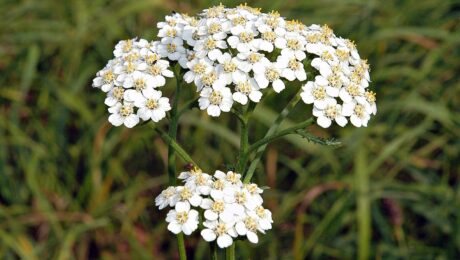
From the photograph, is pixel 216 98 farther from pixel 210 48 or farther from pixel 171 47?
pixel 171 47

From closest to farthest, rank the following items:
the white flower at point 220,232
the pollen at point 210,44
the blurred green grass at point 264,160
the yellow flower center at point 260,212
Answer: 1. the white flower at point 220,232
2. the yellow flower center at point 260,212
3. the pollen at point 210,44
4. the blurred green grass at point 264,160

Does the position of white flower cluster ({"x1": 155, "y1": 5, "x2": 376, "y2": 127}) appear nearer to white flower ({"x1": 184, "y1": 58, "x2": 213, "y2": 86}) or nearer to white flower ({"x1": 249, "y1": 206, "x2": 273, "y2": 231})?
white flower ({"x1": 184, "y1": 58, "x2": 213, "y2": 86})

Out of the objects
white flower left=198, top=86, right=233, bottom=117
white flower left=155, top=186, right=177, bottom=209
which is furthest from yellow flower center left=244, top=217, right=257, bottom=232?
white flower left=198, top=86, right=233, bottom=117

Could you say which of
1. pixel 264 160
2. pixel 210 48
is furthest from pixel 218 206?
pixel 264 160

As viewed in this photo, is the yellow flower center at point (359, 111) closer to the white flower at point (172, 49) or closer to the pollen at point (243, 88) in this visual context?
the pollen at point (243, 88)

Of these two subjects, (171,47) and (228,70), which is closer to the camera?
(228,70)

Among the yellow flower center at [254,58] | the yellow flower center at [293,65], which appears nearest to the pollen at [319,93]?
the yellow flower center at [293,65]
